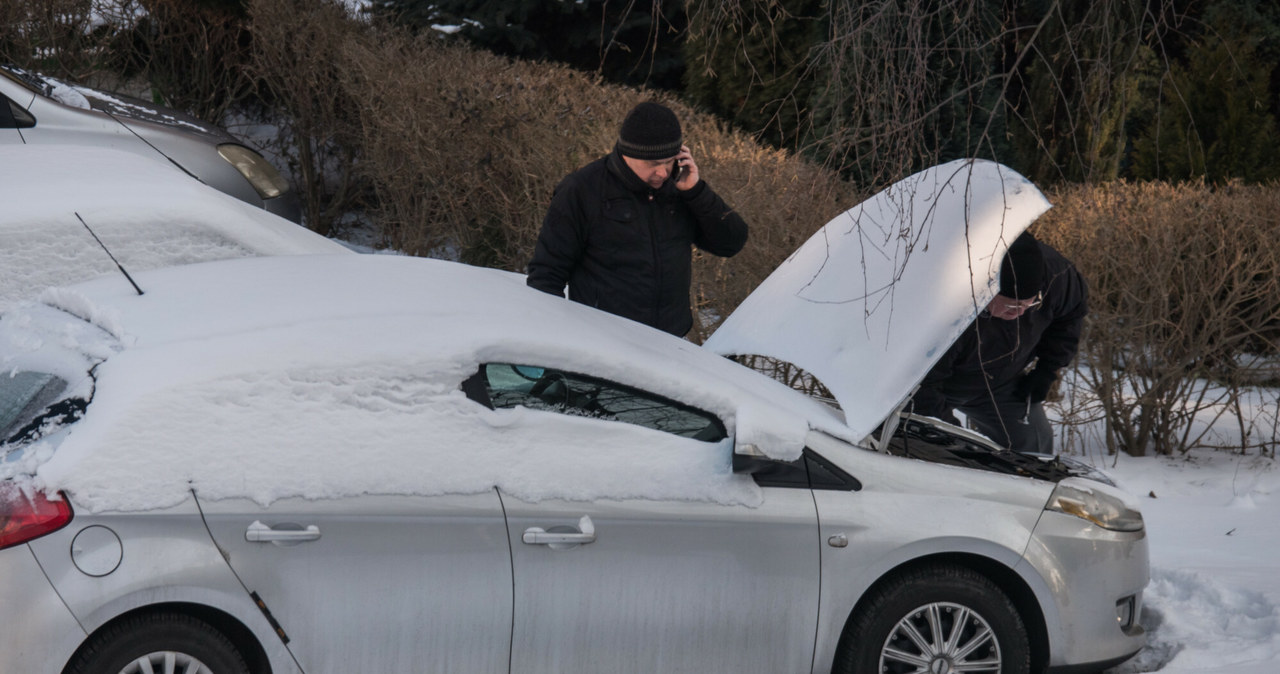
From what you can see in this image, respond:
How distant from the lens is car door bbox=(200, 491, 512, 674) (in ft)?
9.88

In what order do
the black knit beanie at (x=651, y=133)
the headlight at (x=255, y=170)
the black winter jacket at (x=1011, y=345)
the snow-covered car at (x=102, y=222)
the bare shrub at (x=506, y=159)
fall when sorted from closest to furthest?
the black knit beanie at (x=651, y=133) < the snow-covered car at (x=102, y=222) < the black winter jacket at (x=1011, y=345) < the bare shrub at (x=506, y=159) < the headlight at (x=255, y=170)

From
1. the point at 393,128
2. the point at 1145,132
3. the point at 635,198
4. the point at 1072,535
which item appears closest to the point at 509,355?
the point at 635,198

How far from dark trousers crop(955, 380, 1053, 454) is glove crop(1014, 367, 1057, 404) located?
0.02 metres

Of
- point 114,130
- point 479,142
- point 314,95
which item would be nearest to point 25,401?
point 114,130

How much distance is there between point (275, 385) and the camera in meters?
3.10

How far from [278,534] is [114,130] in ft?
15.4

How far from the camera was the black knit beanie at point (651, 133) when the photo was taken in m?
4.45

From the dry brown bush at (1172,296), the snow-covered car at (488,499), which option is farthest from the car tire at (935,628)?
the dry brown bush at (1172,296)

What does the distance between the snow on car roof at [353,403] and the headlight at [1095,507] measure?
785 millimetres

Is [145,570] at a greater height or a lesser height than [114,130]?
lesser

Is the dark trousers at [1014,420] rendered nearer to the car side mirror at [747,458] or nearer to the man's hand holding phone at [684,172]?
the man's hand holding phone at [684,172]

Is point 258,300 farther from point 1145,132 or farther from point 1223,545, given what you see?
point 1145,132

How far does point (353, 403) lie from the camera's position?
3146 mm

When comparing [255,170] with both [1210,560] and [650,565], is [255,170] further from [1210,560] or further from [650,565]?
[1210,560]
